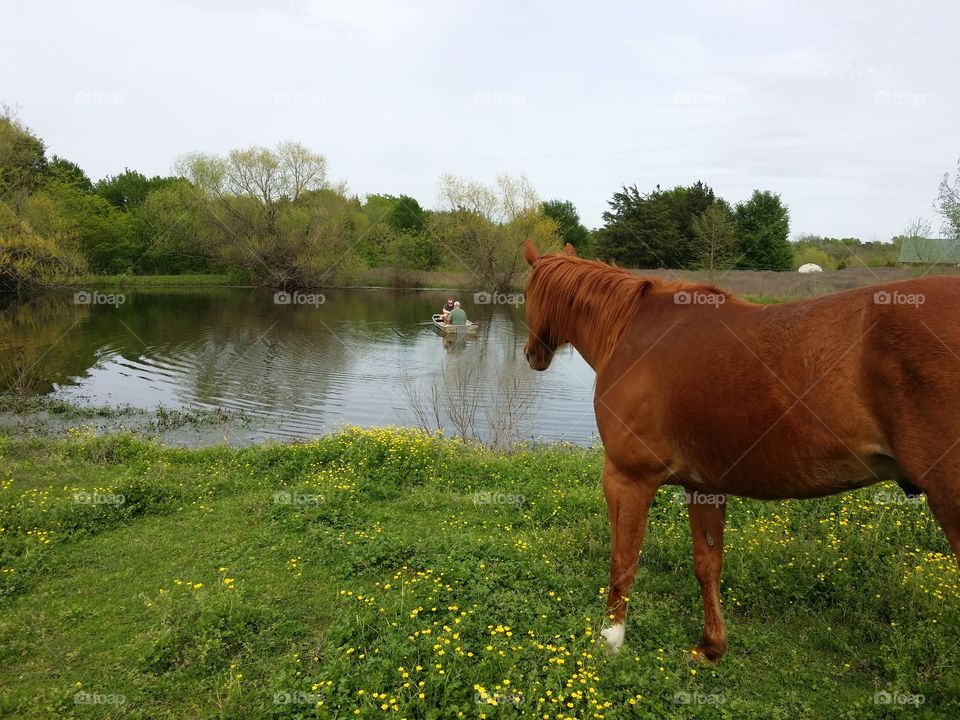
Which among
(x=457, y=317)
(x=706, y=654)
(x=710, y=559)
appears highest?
(x=457, y=317)

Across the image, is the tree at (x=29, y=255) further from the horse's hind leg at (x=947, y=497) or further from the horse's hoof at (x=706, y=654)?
the horse's hind leg at (x=947, y=497)

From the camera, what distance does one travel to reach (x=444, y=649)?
3330mm

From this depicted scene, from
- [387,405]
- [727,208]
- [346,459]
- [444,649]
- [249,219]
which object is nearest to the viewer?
[444,649]

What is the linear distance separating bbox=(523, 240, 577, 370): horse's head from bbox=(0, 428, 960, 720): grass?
5.79ft

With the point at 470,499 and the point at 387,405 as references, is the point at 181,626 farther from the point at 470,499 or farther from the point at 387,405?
the point at 387,405

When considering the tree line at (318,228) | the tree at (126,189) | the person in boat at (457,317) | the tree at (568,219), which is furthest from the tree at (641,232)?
the tree at (126,189)

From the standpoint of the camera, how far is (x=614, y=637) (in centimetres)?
349

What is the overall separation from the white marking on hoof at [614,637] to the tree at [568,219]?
64728mm

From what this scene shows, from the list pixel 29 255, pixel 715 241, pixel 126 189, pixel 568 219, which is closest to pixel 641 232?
pixel 715 241

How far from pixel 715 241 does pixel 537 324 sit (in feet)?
128

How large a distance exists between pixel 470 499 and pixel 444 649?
3146 mm

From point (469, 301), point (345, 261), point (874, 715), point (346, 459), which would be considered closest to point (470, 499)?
point (346, 459)

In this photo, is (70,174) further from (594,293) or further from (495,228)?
(594,293)

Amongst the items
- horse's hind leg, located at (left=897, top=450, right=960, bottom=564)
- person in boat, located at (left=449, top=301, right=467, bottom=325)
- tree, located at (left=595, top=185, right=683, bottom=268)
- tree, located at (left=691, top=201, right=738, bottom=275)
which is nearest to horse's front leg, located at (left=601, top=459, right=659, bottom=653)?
horse's hind leg, located at (left=897, top=450, right=960, bottom=564)
